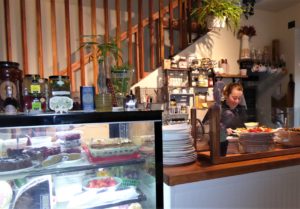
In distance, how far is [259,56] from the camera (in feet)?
13.6

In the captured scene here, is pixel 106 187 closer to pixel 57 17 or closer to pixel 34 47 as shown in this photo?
pixel 34 47

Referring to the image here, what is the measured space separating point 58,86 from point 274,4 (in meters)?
4.17

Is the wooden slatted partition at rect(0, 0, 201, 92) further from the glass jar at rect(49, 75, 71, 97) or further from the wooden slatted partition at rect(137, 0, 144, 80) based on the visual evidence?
the glass jar at rect(49, 75, 71, 97)

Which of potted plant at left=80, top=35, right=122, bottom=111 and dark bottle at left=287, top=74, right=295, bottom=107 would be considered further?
dark bottle at left=287, top=74, right=295, bottom=107

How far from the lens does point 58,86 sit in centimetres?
103

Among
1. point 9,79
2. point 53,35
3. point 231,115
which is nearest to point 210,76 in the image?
point 231,115

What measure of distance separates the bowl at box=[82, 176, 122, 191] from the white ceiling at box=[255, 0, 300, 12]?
12.9 feet

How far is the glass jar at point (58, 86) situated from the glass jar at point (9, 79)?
0.45 ft

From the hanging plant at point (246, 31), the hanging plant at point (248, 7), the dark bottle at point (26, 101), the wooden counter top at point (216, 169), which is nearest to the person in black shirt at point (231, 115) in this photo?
the wooden counter top at point (216, 169)

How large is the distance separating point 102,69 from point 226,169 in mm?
834

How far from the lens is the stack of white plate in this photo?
129cm

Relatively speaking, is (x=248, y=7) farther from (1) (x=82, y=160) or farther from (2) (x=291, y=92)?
(1) (x=82, y=160)

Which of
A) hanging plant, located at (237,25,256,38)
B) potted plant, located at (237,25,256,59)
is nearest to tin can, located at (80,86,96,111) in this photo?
potted plant, located at (237,25,256,59)

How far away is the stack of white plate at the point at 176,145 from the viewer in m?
1.29
